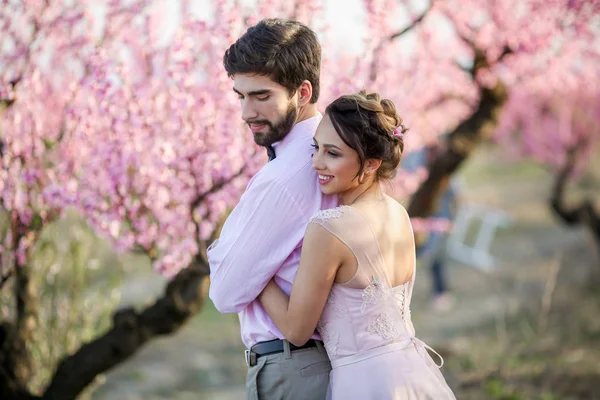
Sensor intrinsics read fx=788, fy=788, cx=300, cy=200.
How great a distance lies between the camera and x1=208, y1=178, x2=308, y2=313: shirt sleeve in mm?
2141

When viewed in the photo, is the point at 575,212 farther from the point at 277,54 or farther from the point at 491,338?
the point at 277,54

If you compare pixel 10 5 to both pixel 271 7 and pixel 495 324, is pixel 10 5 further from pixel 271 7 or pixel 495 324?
pixel 495 324

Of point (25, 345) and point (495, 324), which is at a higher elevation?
point (25, 345)

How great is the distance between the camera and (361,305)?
2.17 meters

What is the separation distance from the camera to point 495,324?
26.7 feet

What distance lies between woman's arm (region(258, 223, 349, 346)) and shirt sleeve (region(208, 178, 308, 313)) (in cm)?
8

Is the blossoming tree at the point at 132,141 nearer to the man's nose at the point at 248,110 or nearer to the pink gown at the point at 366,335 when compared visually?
the man's nose at the point at 248,110

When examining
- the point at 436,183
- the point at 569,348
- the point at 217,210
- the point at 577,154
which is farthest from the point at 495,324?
the point at 217,210

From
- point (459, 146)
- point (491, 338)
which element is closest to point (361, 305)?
point (459, 146)

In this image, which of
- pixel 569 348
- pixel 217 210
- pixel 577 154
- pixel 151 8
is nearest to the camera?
pixel 217 210

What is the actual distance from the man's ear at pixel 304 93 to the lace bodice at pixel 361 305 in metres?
0.39

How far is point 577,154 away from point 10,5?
856 cm

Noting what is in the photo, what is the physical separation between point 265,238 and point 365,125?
1.34ft

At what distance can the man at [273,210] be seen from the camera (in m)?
2.15
